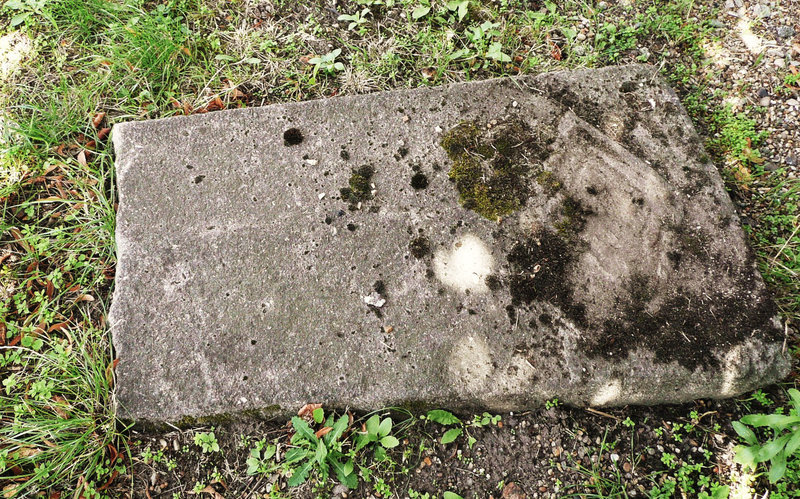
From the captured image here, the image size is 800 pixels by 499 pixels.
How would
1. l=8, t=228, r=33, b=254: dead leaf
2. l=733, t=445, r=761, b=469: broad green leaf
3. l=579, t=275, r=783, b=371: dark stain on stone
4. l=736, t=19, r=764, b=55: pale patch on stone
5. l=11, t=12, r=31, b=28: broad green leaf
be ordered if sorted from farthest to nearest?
l=11, t=12, r=31, b=28: broad green leaf < l=736, t=19, r=764, b=55: pale patch on stone < l=8, t=228, r=33, b=254: dead leaf < l=579, t=275, r=783, b=371: dark stain on stone < l=733, t=445, r=761, b=469: broad green leaf

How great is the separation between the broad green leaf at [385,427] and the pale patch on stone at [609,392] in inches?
29.5

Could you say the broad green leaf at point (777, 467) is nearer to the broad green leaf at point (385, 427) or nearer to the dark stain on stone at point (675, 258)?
the dark stain on stone at point (675, 258)

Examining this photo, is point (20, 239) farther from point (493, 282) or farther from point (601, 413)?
point (601, 413)

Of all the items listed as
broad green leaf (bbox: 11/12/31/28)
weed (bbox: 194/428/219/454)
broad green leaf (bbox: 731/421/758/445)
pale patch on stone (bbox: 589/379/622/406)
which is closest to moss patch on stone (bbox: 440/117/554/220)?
pale patch on stone (bbox: 589/379/622/406)

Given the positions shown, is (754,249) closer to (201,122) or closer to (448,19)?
(448,19)

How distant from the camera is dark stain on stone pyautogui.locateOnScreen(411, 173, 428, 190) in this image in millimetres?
2070

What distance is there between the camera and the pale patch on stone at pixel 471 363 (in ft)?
5.92

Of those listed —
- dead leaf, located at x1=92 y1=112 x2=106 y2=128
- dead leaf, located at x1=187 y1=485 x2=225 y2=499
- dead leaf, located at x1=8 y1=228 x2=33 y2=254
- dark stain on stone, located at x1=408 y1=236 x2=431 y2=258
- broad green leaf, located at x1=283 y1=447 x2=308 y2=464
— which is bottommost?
dead leaf, located at x1=187 y1=485 x2=225 y2=499

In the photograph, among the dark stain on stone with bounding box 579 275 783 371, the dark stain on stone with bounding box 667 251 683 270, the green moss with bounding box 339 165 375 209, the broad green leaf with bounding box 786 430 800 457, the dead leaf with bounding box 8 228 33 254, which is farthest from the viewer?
the dead leaf with bounding box 8 228 33 254

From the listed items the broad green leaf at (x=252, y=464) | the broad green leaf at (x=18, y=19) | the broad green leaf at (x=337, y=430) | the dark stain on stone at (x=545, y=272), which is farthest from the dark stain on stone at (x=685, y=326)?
the broad green leaf at (x=18, y=19)

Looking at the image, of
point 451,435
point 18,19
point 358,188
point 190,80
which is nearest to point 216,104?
point 190,80

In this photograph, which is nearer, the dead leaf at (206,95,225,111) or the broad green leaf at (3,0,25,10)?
the dead leaf at (206,95,225,111)

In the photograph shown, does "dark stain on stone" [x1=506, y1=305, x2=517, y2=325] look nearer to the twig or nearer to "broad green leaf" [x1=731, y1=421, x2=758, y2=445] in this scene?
the twig

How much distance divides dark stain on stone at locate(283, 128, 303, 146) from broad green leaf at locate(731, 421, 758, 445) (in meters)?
2.00
